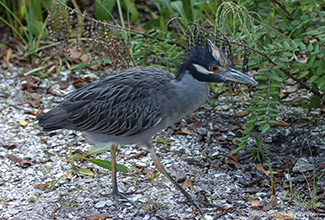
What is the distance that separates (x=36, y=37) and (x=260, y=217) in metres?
4.85

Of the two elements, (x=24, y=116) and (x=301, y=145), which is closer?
(x=301, y=145)

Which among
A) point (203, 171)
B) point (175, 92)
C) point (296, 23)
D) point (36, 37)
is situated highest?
point (296, 23)

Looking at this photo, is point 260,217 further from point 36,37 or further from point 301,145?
point 36,37

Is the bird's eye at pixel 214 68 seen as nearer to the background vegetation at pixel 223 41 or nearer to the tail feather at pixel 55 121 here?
the background vegetation at pixel 223 41

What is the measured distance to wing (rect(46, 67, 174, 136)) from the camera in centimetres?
402

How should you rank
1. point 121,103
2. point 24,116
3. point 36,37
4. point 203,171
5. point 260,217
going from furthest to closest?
1. point 36,37
2. point 24,116
3. point 203,171
4. point 121,103
5. point 260,217

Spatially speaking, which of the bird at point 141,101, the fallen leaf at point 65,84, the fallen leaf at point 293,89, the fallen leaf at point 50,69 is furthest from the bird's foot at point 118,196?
the fallen leaf at point 50,69

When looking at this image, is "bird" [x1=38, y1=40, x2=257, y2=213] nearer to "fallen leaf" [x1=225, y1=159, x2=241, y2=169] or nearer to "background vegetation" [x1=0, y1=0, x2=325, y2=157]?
"background vegetation" [x1=0, y1=0, x2=325, y2=157]

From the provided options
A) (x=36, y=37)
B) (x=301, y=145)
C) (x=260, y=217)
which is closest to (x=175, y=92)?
(x=260, y=217)

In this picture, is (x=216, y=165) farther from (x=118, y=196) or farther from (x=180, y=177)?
(x=118, y=196)

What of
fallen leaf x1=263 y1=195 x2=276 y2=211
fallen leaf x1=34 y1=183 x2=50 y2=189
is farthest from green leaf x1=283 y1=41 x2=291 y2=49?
fallen leaf x1=34 y1=183 x2=50 y2=189

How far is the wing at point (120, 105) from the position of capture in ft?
13.2

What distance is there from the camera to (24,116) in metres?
5.55

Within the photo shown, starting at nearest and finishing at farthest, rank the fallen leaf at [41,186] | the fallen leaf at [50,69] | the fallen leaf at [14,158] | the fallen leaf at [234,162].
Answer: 1. the fallen leaf at [41,186]
2. the fallen leaf at [234,162]
3. the fallen leaf at [14,158]
4. the fallen leaf at [50,69]
